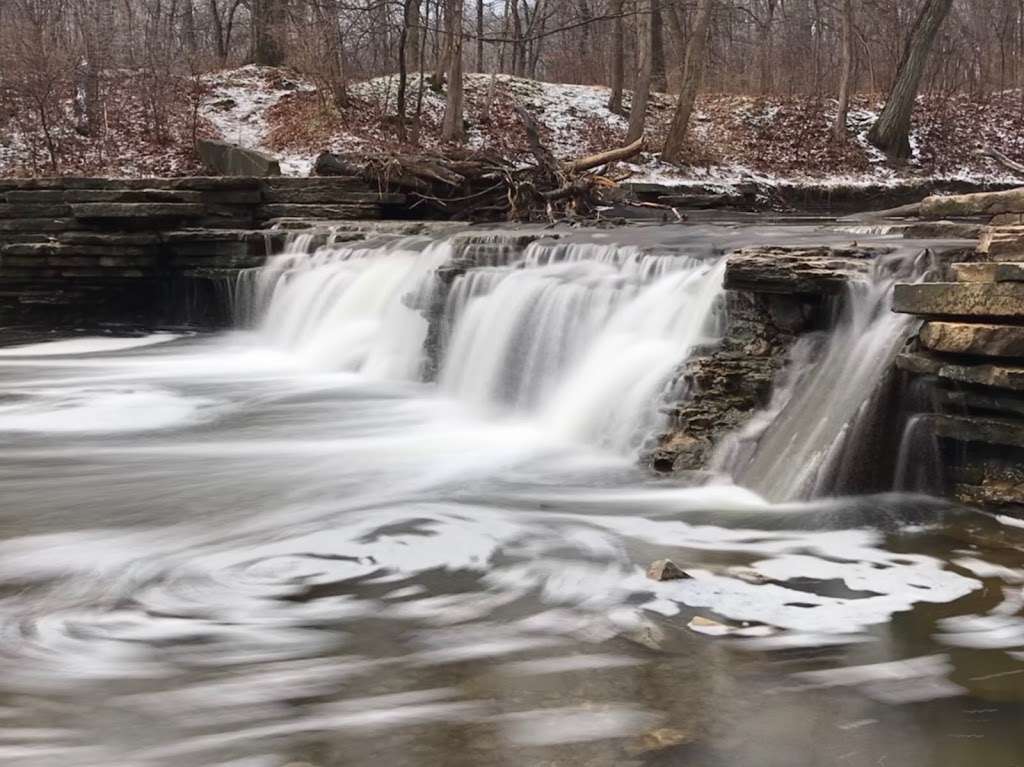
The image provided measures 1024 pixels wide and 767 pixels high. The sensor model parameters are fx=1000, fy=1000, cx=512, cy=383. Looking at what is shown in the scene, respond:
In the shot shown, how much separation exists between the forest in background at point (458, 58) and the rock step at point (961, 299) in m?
11.6

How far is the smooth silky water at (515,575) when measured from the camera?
2.99 metres

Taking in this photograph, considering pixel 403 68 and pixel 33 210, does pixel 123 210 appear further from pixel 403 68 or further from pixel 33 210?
pixel 403 68

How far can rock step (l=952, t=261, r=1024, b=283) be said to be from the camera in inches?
193

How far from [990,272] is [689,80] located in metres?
15.4

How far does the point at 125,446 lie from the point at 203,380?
289cm

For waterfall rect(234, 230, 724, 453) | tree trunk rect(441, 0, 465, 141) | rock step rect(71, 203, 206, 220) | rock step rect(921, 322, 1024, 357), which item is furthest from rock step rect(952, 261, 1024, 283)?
tree trunk rect(441, 0, 465, 141)

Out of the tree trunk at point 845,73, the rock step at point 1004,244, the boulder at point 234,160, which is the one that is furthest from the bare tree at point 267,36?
the rock step at point 1004,244

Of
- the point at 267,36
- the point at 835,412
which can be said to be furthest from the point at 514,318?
the point at 267,36

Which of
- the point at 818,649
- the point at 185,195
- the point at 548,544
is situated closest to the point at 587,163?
the point at 185,195

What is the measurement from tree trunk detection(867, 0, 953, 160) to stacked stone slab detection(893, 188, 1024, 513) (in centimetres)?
1628

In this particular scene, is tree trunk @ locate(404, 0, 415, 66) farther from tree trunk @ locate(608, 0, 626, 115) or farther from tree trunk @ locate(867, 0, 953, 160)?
tree trunk @ locate(867, 0, 953, 160)

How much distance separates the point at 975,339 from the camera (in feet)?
16.3

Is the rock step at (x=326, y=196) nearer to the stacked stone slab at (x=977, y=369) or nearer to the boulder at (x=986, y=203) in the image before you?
the boulder at (x=986, y=203)

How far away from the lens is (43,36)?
20.5 metres
